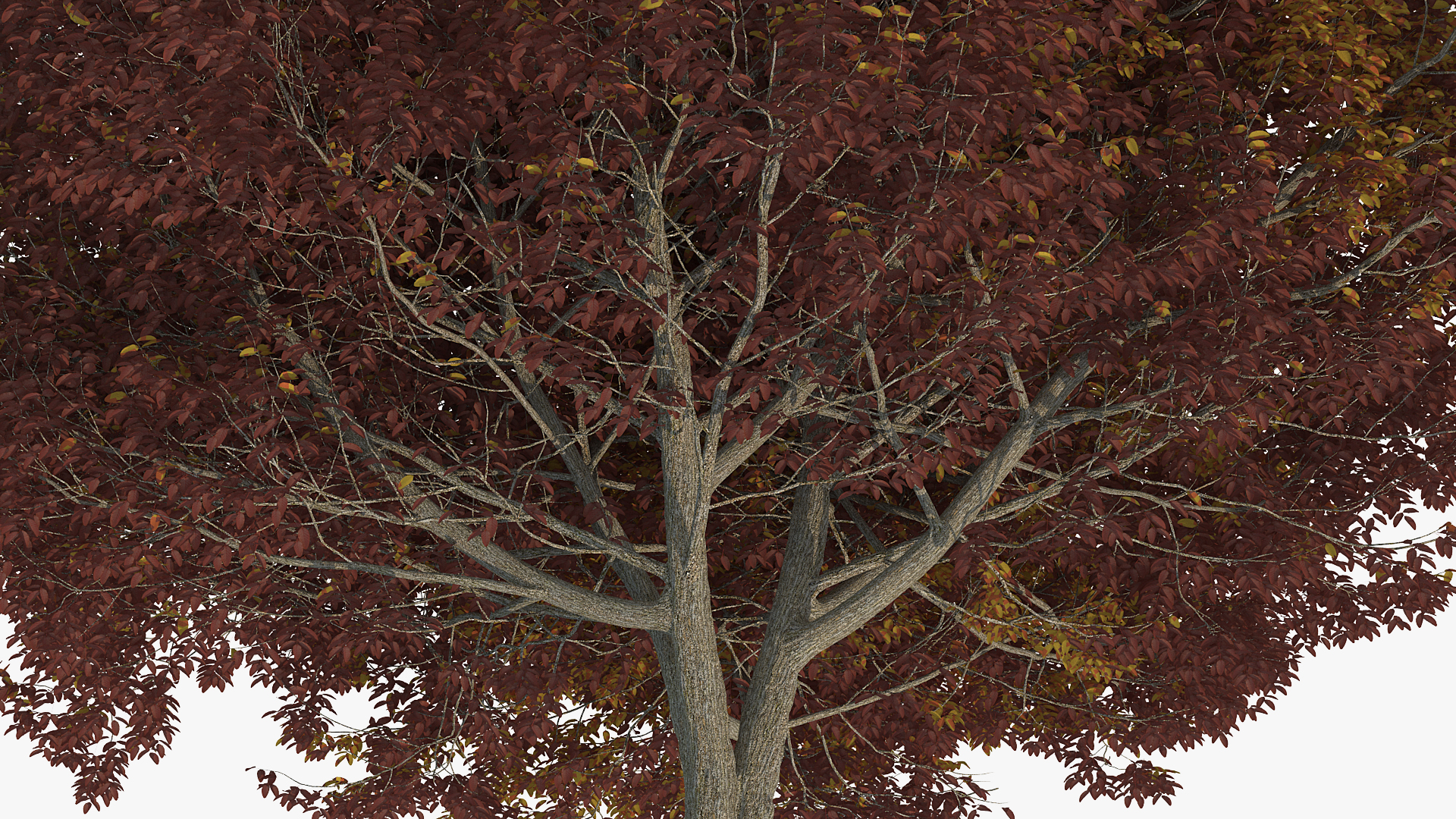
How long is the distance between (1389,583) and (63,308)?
900 centimetres

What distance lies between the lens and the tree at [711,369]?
609 cm

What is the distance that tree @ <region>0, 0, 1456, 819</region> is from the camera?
6.09m

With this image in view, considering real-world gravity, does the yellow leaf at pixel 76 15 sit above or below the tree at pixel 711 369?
above

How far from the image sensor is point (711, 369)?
871 centimetres

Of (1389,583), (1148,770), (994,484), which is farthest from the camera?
(1148,770)

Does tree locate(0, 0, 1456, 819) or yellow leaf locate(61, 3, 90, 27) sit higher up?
yellow leaf locate(61, 3, 90, 27)

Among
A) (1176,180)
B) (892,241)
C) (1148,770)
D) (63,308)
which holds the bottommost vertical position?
(1148,770)

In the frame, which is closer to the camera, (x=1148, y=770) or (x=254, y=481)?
(x=254, y=481)

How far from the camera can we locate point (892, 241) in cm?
647

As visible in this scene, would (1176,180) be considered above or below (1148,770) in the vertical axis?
above

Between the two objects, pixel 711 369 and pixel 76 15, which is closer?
pixel 76 15

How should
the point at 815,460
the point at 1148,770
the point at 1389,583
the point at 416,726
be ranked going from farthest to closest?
the point at 1148,770 → the point at 416,726 → the point at 1389,583 → the point at 815,460

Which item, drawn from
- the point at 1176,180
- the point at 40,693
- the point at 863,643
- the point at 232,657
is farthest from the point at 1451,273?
the point at 40,693

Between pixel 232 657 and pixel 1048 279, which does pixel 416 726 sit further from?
pixel 1048 279
